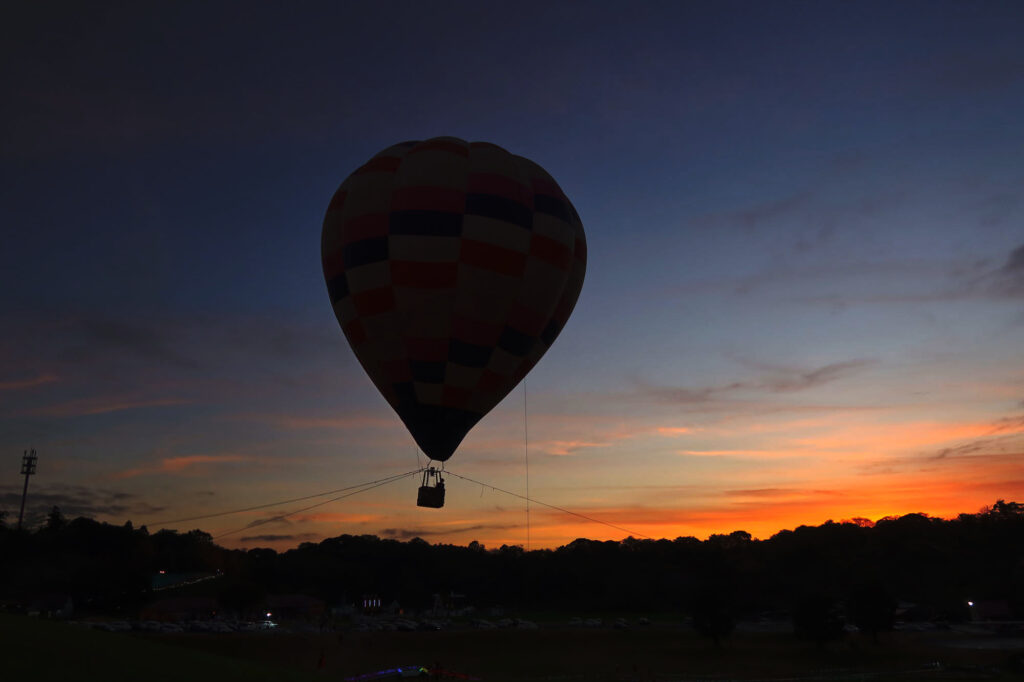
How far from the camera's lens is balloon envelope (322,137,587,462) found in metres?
24.4

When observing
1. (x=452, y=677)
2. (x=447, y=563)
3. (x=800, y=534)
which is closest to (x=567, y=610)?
(x=447, y=563)

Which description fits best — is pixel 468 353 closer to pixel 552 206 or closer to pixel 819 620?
pixel 552 206

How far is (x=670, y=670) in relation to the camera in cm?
4428

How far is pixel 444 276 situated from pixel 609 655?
35594mm

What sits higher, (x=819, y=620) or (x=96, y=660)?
(x=96, y=660)

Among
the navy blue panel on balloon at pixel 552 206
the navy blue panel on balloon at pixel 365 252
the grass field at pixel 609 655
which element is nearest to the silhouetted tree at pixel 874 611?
the grass field at pixel 609 655

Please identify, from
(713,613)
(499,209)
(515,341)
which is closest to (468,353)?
(515,341)

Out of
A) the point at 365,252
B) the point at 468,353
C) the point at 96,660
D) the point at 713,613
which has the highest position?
the point at 365,252

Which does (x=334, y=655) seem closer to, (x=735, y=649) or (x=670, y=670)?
(x=670, y=670)

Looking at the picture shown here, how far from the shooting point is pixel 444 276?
24.3m

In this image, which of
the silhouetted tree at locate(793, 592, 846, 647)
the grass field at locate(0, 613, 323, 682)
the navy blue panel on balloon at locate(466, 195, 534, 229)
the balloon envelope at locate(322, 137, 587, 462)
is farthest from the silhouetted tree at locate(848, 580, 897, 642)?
the grass field at locate(0, 613, 323, 682)

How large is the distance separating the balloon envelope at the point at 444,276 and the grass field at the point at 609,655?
16899 millimetres

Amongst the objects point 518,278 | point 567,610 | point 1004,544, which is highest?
point 518,278

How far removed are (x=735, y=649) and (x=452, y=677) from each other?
24.6 metres
